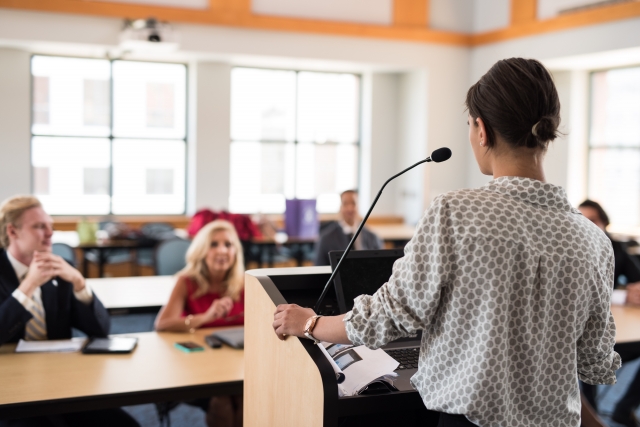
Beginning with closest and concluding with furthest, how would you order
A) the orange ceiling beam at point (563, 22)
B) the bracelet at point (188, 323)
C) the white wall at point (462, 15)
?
the bracelet at point (188, 323), the orange ceiling beam at point (563, 22), the white wall at point (462, 15)

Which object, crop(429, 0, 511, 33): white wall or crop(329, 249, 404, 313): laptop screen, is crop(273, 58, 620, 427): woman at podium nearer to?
crop(329, 249, 404, 313): laptop screen

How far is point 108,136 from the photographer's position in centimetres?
762

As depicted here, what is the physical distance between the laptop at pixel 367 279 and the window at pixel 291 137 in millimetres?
6300

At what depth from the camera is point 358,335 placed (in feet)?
4.08

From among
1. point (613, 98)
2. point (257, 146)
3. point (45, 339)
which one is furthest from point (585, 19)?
point (45, 339)

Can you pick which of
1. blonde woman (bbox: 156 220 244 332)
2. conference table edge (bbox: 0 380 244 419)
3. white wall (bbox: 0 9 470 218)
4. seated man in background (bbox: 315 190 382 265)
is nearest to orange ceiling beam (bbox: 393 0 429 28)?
white wall (bbox: 0 9 470 218)

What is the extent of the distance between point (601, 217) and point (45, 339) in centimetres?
288

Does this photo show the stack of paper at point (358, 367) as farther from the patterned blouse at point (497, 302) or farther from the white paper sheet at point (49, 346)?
the white paper sheet at point (49, 346)

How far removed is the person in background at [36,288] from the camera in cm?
253

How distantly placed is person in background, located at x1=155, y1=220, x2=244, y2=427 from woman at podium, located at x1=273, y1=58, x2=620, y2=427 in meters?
1.79

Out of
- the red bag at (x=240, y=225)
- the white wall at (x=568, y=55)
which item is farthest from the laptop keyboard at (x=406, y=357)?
the white wall at (x=568, y=55)

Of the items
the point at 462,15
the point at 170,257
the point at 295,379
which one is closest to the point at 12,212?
the point at 295,379

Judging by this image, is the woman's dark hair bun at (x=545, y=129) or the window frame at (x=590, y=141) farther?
the window frame at (x=590, y=141)

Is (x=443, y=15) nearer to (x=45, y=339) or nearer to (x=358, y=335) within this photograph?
(x=45, y=339)
